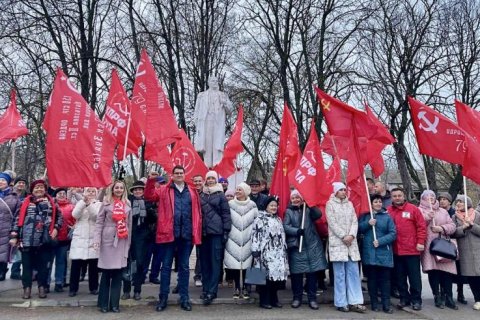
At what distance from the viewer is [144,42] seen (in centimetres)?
Answer: 1653

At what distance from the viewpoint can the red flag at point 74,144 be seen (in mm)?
6762

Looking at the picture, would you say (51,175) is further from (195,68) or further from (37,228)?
(195,68)

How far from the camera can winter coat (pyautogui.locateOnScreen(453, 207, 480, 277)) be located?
7129 millimetres

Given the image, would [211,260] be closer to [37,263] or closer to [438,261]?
[37,263]

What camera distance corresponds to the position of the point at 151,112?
7.75 metres

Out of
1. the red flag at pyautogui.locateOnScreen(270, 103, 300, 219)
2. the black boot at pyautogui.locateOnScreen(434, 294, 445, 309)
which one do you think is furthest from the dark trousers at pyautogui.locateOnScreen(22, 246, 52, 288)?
the black boot at pyautogui.locateOnScreen(434, 294, 445, 309)

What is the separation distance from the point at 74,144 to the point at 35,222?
137 cm

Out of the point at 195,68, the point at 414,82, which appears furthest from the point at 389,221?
the point at 414,82

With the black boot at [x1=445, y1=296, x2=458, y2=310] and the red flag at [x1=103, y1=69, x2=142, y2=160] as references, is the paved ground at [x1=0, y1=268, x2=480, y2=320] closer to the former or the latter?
the black boot at [x1=445, y1=296, x2=458, y2=310]

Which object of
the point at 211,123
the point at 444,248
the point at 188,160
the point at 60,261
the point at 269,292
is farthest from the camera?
the point at 211,123

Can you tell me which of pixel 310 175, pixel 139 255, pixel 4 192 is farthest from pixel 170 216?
pixel 4 192

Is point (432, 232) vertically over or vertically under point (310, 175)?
under

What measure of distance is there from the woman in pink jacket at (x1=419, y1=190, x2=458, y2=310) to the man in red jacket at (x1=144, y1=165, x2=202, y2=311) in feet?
11.6

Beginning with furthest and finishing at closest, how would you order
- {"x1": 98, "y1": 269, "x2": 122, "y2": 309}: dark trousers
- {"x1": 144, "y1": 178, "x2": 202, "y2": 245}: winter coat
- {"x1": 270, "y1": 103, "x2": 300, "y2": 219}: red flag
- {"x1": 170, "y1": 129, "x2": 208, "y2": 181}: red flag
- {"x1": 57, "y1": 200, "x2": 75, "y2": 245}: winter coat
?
{"x1": 170, "y1": 129, "x2": 208, "y2": 181}: red flag → {"x1": 270, "y1": 103, "x2": 300, "y2": 219}: red flag → {"x1": 57, "y1": 200, "x2": 75, "y2": 245}: winter coat → {"x1": 144, "y1": 178, "x2": 202, "y2": 245}: winter coat → {"x1": 98, "y1": 269, "x2": 122, "y2": 309}: dark trousers
